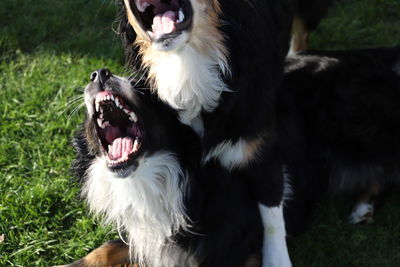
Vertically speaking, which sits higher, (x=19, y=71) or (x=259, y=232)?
(x=19, y=71)

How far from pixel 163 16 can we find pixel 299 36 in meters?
1.97

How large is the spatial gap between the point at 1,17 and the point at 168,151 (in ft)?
10.1

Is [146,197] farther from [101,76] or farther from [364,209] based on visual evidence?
[364,209]

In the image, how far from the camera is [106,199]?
2.62 meters

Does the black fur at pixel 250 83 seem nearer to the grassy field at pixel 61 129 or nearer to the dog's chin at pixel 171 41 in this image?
the dog's chin at pixel 171 41

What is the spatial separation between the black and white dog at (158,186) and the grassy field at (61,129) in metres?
0.53

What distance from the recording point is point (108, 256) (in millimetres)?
2953

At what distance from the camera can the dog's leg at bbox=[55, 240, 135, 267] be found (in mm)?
2922

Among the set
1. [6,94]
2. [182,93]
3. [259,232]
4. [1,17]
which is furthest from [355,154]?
[1,17]

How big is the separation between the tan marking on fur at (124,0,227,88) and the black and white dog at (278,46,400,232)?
833mm

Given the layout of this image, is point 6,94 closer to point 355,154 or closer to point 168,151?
point 168,151

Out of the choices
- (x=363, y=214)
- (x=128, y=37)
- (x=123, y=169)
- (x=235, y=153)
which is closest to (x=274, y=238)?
(x=235, y=153)

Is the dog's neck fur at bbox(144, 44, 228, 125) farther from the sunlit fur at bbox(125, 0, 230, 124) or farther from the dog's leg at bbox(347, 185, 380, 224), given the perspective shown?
the dog's leg at bbox(347, 185, 380, 224)

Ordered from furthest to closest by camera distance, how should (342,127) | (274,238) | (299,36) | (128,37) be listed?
(299,36) < (342,127) < (274,238) < (128,37)
